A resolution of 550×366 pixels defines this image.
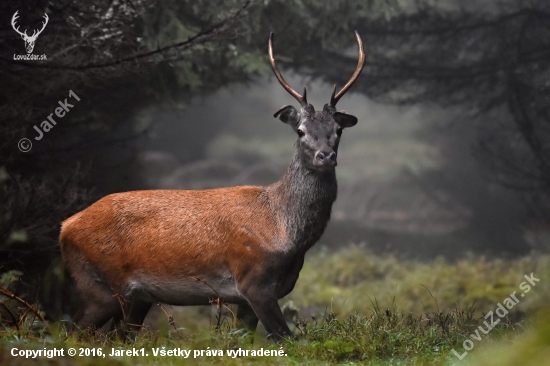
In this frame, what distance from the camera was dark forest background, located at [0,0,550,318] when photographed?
644 centimetres

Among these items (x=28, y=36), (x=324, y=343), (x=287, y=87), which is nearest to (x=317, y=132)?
(x=287, y=87)

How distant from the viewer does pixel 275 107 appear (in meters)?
24.6

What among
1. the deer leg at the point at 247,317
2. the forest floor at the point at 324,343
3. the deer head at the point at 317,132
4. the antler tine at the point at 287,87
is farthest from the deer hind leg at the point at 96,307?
the antler tine at the point at 287,87

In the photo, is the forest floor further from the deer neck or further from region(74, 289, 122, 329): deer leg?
the deer neck

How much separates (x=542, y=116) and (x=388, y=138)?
1211 centimetres

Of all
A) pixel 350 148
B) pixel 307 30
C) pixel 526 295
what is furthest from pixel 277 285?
pixel 350 148

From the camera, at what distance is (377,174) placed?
71.2 ft

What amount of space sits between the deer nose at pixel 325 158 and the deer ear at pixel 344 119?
0.53m

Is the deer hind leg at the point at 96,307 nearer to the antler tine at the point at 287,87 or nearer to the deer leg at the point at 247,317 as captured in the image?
the deer leg at the point at 247,317

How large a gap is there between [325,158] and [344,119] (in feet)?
2.26

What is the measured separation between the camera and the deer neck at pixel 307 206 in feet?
17.8

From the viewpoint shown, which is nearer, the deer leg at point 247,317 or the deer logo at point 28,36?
the deer leg at point 247,317

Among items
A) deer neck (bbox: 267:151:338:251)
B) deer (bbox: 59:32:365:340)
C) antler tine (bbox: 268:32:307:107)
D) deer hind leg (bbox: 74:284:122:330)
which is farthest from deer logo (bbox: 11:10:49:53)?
deer neck (bbox: 267:151:338:251)

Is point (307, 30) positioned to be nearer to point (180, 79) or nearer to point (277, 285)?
point (180, 79)
